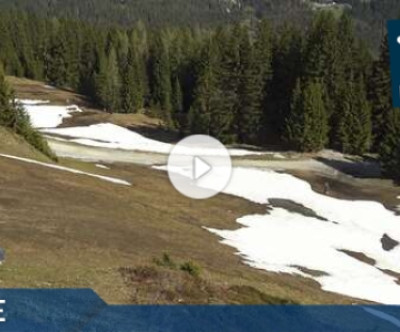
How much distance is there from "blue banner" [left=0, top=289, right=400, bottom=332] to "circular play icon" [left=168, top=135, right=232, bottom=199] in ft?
79.7

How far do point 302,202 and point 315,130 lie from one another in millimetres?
22359

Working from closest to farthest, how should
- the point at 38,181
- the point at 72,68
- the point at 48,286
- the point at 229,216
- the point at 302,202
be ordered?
1. the point at 48,286
2. the point at 38,181
3. the point at 229,216
4. the point at 302,202
5. the point at 72,68

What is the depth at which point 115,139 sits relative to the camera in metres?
72.6

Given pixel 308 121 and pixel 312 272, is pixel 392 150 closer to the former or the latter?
pixel 308 121

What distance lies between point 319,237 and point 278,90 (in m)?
45.9

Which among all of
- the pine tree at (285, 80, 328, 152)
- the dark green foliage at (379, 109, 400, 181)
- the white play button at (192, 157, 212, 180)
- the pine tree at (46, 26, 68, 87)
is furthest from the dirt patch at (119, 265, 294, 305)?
the pine tree at (46, 26, 68, 87)

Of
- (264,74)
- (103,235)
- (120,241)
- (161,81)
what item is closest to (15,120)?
(103,235)

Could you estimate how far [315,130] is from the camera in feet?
215

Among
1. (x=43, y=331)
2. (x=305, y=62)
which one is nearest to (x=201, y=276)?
(x=43, y=331)

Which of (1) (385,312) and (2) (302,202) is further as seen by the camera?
(2) (302,202)

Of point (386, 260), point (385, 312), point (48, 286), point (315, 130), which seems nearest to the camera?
point (48, 286)

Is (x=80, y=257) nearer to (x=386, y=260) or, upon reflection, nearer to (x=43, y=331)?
(x=43, y=331)

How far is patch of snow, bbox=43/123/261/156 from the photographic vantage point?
215 ft
